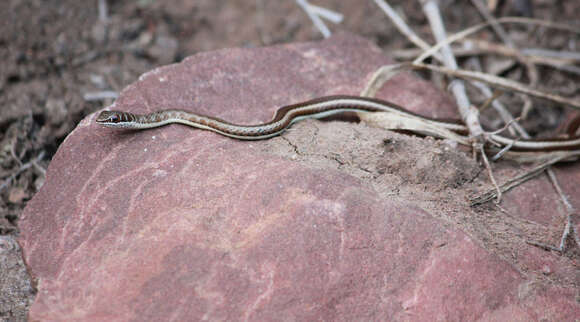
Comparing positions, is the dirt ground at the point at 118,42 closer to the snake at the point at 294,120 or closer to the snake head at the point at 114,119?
the snake head at the point at 114,119

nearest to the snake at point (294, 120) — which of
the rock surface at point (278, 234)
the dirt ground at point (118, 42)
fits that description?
the rock surface at point (278, 234)

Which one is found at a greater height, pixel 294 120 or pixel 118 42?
pixel 294 120

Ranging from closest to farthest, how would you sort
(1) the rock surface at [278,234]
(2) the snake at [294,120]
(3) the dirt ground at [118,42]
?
(1) the rock surface at [278,234] < (2) the snake at [294,120] < (3) the dirt ground at [118,42]

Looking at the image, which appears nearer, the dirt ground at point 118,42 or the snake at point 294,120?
the snake at point 294,120

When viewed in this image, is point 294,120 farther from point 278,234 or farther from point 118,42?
point 118,42

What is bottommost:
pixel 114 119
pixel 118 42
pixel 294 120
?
pixel 118 42

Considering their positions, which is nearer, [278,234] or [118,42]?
[278,234]

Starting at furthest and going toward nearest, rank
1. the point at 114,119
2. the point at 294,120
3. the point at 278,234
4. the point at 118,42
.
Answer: the point at 118,42 → the point at 294,120 → the point at 114,119 → the point at 278,234

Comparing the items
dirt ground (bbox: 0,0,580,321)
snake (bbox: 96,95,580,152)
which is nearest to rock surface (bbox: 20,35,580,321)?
snake (bbox: 96,95,580,152)

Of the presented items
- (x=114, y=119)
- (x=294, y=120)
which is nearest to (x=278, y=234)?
(x=294, y=120)
